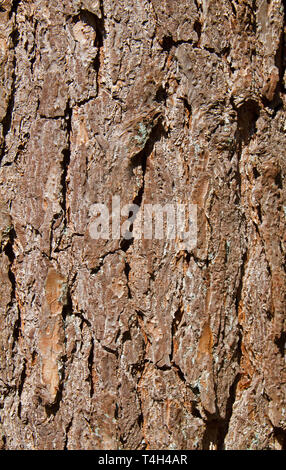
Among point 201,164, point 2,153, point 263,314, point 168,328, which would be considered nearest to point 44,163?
point 2,153

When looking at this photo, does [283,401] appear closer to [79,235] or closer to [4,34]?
[79,235]

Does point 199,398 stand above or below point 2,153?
below

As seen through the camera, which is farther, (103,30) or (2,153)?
(2,153)

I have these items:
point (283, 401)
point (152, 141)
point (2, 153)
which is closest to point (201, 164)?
point (152, 141)

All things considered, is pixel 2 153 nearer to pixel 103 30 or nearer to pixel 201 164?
pixel 103 30
